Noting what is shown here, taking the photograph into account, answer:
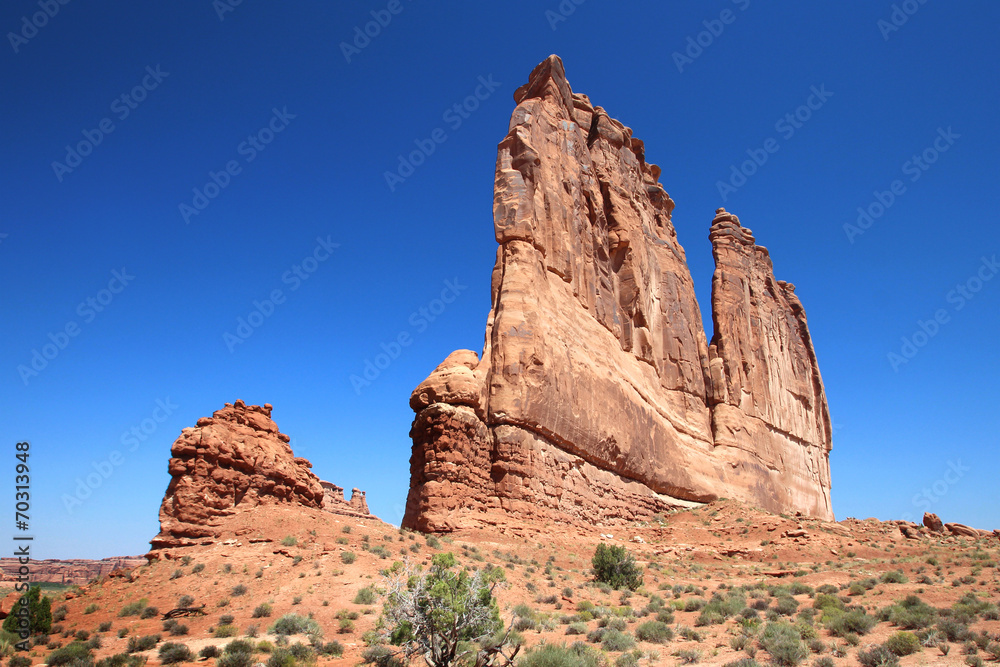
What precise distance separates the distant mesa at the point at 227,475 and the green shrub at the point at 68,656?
16.1 ft

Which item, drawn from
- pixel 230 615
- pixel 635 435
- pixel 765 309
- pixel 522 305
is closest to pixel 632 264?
pixel 635 435

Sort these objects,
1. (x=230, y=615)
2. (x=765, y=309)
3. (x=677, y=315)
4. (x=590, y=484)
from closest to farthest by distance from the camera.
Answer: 1. (x=230, y=615)
2. (x=590, y=484)
3. (x=677, y=315)
4. (x=765, y=309)

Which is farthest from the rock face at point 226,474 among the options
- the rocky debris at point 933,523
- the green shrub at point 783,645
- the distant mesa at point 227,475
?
the rocky debris at point 933,523

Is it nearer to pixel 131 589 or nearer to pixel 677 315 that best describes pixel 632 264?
pixel 677 315

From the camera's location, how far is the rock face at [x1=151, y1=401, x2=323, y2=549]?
48.2 ft

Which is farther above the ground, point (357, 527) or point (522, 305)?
point (522, 305)

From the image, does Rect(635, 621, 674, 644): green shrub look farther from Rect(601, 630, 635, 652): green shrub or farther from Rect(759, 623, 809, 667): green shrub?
Rect(759, 623, 809, 667): green shrub

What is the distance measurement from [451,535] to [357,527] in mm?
3150

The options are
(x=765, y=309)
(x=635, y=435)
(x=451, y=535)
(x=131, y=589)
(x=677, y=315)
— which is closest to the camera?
(x=131, y=589)

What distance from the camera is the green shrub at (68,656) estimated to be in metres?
9.27

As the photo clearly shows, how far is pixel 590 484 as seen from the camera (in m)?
25.4

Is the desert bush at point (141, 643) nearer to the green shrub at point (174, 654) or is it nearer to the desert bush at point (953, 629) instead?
the green shrub at point (174, 654)

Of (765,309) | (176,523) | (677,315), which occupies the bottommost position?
(176,523)

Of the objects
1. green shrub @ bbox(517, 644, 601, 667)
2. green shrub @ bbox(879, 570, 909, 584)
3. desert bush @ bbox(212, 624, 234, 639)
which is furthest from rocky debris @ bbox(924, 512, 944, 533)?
desert bush @ bbox(212, 624, 234, 639)
